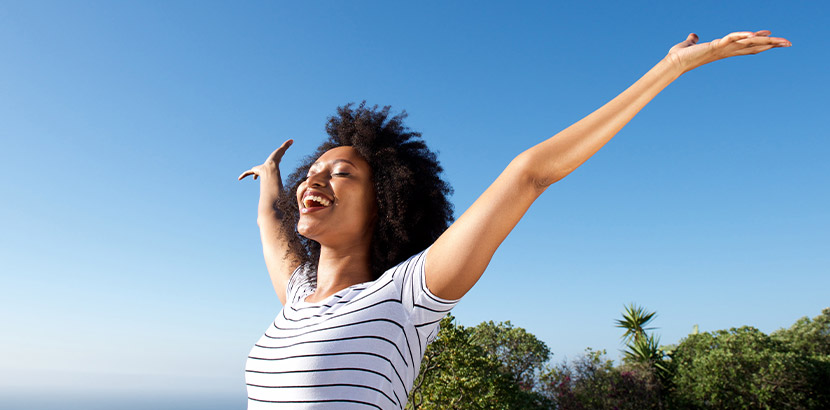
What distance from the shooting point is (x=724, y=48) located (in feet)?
4.84

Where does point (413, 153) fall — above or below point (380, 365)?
above

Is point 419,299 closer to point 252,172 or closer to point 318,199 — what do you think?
point 318,199

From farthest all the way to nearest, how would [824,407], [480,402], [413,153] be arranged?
[824,407], [480,402], [413,153]

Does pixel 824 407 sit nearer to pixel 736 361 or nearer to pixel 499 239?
pixel 736 361

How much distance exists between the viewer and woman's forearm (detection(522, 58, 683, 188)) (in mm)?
1404

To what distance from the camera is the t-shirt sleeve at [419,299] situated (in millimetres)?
1560

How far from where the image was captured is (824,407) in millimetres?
20281

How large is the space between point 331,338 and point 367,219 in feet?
2.24

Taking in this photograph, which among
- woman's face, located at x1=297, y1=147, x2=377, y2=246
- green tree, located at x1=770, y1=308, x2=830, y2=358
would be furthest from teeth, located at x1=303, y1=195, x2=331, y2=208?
green tree, located at x1=770, y1=308, x2=830, y2=358

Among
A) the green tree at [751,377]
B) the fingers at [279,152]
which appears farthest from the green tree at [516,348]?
the fingers at [279,152]

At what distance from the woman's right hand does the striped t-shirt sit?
1.57m

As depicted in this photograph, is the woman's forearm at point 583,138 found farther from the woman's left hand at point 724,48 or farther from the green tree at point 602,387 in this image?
the green tree at point 602,387

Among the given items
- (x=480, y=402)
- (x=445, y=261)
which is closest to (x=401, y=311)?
(x=445, y=261)

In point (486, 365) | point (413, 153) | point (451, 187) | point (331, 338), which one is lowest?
point (331, 338)
